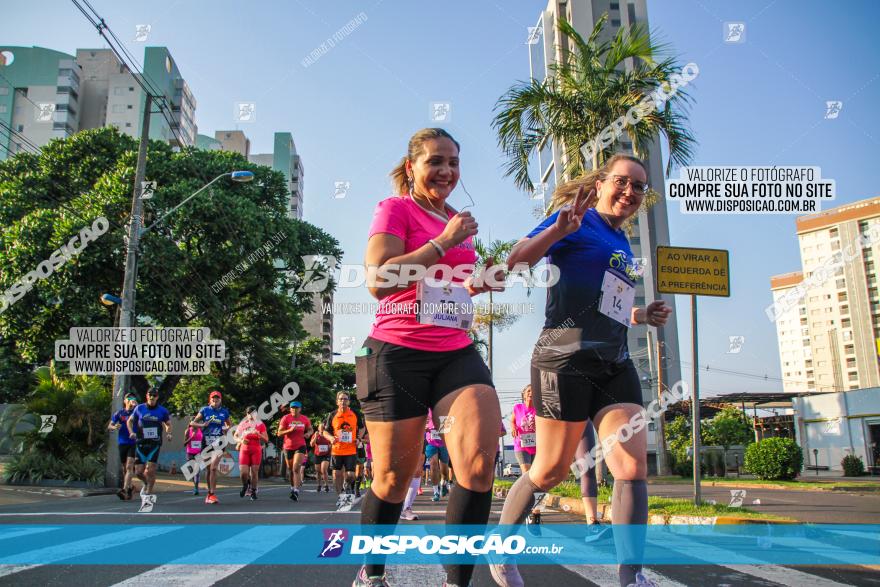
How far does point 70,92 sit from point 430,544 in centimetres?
8323

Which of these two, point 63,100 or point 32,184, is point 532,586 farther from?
point 63,100

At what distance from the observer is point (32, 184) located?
26.0 metres

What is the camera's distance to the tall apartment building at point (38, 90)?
73188 millimetres

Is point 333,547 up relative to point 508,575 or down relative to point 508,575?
down

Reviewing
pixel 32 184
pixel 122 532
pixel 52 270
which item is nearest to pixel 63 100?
pixel 32 184

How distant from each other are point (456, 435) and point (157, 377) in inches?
1171

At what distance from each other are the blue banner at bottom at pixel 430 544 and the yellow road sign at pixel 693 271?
8.89 feet

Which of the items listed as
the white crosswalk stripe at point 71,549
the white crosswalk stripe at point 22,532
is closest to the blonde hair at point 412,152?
the white crosswalk stripe at point 71,549

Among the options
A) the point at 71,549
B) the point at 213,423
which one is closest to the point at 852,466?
the point at 213,423

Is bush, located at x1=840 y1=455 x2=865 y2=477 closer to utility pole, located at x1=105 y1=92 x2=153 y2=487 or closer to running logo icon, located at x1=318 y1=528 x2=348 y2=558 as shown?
utility pole, located at x1=105 y1=92 x2=153 y2=487

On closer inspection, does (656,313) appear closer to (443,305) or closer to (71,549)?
(443,305)

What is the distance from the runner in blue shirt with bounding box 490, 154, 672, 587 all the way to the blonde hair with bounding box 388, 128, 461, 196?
619 mm

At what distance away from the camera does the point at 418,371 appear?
280cm

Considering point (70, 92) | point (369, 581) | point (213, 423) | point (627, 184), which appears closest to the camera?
point (369, 581)
